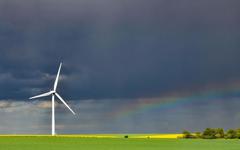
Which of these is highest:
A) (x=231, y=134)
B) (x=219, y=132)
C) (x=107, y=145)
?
(x=219, y=132)

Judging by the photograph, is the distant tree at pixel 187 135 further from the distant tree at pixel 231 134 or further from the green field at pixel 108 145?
the green field at pixel 108 145

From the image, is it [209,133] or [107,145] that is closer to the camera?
[107,145]

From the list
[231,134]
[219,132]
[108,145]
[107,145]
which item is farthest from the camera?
[219,132]

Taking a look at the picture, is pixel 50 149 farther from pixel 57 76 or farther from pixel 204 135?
pixel 204 135

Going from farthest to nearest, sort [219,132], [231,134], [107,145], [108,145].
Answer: [219,132], [231,134], [108,145], [107,145]

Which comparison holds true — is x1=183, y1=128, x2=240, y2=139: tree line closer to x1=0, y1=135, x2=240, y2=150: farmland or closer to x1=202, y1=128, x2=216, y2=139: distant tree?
x1=202, y1=128, x2=216, y2=139: distant tree

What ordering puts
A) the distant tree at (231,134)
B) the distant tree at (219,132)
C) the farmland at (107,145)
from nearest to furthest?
the farmland at (107,145), the distant tree at (231,134), the distant tree at (219,132)

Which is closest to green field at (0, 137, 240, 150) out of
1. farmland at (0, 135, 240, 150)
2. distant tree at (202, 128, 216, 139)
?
farmland at (0, 135, 240, 150)

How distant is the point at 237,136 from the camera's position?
108500 mm

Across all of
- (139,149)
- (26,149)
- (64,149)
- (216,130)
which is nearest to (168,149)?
(139,149)

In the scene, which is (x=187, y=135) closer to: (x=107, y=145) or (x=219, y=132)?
(x=219, y=132)

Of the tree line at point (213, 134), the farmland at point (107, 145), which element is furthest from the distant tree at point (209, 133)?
the farmland at point (107, 145)

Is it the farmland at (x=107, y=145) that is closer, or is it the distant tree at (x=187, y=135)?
the farmland at (x=107, y=145)

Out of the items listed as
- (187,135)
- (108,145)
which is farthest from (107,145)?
(187,135)
